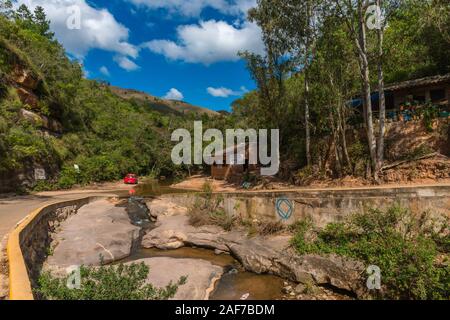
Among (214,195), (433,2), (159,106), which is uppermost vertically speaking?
(159,106)

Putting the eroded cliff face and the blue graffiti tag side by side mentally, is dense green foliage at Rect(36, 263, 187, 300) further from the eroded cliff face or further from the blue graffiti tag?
the eroded cliff face

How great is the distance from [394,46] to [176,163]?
1236 inches

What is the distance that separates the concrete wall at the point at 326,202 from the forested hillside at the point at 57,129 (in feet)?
49.0

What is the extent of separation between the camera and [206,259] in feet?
36.0

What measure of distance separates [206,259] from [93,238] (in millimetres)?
4887

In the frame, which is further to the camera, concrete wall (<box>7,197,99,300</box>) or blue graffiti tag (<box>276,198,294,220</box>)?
blue graffiti tag (<box>276,198,294,220</box>)

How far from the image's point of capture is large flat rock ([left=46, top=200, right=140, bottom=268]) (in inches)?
378

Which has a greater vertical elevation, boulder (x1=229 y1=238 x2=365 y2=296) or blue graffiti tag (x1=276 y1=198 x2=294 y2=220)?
blue graffiti tag (x1=276 y1=198 x2=294 y2=220)

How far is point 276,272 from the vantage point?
942cm

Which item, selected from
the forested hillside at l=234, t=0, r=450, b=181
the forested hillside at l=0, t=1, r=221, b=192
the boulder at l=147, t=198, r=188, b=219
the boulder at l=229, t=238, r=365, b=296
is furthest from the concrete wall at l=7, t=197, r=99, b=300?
the forested hillside at l=234, t=0, r=450, b=181

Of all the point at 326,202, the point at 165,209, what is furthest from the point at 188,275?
the point at 165,209
